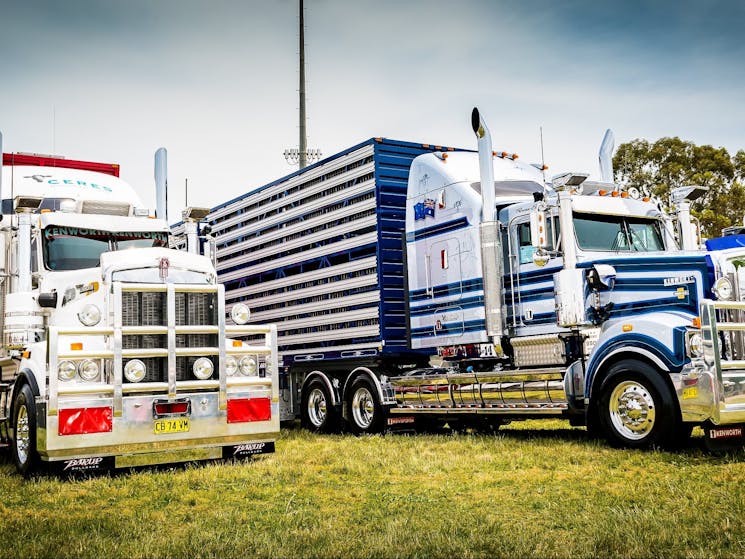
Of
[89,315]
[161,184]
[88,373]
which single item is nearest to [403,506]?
[88,373]

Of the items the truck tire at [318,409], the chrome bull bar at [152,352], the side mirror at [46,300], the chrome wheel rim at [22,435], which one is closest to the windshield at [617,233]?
the chrome bull bar at [152,352]

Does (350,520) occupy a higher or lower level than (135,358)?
lower

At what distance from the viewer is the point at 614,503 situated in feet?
21.0

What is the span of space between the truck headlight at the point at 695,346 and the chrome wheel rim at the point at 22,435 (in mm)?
7023

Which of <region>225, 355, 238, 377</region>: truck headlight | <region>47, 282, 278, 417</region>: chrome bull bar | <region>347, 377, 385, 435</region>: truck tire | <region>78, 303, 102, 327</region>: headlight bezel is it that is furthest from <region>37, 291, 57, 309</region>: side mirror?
<region>347, 377, 385, 435</region>: truck tire

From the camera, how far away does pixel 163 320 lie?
9344 mm

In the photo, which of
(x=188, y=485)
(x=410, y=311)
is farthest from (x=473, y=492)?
(x=410, y=311)

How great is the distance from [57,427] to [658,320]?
20.7 feet

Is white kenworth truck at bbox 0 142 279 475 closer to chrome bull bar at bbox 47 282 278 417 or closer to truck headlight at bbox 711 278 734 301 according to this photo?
chrome bull bar at bbox 47 282 278 417

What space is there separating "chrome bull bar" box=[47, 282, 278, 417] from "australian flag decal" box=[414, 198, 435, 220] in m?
3.62

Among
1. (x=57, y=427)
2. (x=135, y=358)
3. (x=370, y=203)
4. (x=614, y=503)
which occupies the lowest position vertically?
(x=614, y=503)

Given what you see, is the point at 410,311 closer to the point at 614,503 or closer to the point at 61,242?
the point at 61,242

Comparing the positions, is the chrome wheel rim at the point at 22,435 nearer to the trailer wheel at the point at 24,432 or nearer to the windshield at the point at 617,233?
the trailer wheel at the point at 24,432

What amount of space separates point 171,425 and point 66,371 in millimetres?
1201
